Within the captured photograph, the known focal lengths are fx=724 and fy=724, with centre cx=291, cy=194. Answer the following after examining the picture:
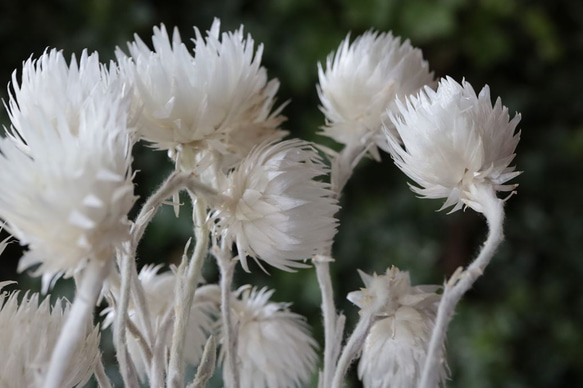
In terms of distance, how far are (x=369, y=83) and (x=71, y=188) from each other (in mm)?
297

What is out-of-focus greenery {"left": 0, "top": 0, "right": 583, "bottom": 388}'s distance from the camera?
5.04 feet

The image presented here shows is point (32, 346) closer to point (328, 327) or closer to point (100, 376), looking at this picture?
point (100, 376)

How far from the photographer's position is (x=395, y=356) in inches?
20.3

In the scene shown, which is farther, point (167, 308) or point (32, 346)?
point (167, 308)

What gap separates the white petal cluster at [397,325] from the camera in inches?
19.2

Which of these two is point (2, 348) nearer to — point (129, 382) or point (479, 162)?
point (129, 382)

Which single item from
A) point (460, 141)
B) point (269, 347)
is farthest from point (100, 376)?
point (460, 141)

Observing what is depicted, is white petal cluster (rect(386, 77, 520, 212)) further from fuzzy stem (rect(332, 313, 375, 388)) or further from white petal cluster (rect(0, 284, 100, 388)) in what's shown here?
white petal cluster (rect(0, 284, 100, 388))

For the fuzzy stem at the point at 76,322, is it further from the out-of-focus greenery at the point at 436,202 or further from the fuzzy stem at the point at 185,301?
the out-of-focus greenery at the point at 436,202

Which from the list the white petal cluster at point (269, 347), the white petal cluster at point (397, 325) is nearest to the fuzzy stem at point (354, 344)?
the white petal cluster at point (397, 325)

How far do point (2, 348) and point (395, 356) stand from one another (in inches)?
10.3

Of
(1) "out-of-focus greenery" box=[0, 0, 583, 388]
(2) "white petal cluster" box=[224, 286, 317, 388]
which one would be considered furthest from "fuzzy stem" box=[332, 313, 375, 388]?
(1) "out-of-focus greenery" box=[0, 0, 583, 388]

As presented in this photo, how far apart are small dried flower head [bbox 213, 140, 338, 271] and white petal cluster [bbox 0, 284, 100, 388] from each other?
0.39 ft

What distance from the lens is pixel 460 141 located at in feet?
1.46
